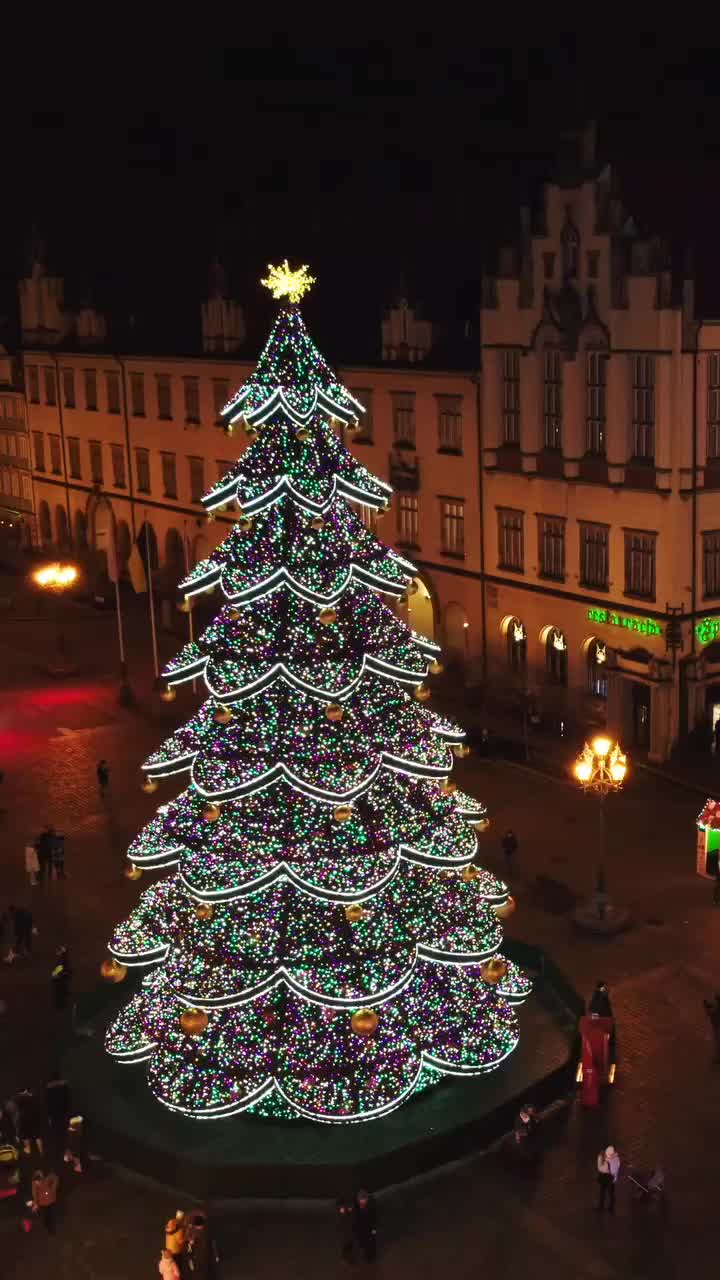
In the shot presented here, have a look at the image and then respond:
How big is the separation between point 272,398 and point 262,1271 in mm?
12000

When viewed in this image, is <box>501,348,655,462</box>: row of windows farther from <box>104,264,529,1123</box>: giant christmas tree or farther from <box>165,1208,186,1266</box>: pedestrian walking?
<box>165,1208,186,1266</box>: pedestrian walking

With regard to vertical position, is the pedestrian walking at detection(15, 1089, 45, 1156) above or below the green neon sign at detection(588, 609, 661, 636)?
below

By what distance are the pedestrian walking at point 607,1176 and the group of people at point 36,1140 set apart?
754 centimetres

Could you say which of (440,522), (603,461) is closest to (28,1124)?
(603,461)

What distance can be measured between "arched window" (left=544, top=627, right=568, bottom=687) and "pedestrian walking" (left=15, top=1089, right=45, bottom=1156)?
26.1 meters

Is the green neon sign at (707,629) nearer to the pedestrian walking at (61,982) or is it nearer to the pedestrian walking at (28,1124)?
the pedestrian walking at (61,982)

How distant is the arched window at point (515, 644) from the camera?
47.8 meters

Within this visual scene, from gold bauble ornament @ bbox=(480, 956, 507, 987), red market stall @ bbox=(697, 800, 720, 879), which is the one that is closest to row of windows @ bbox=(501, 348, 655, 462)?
red market stall @ bbox=(697, 800, 720, 879)

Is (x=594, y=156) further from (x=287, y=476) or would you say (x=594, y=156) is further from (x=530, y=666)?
(x=287, y=476)

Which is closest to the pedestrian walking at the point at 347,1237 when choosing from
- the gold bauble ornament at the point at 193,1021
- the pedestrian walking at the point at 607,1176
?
the gold bauble ornament at the point at 193,1021

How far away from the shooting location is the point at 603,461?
4284cm

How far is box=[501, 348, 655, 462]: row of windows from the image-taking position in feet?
135

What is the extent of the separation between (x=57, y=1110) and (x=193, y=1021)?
12.1ft

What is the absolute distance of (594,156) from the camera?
138ft
